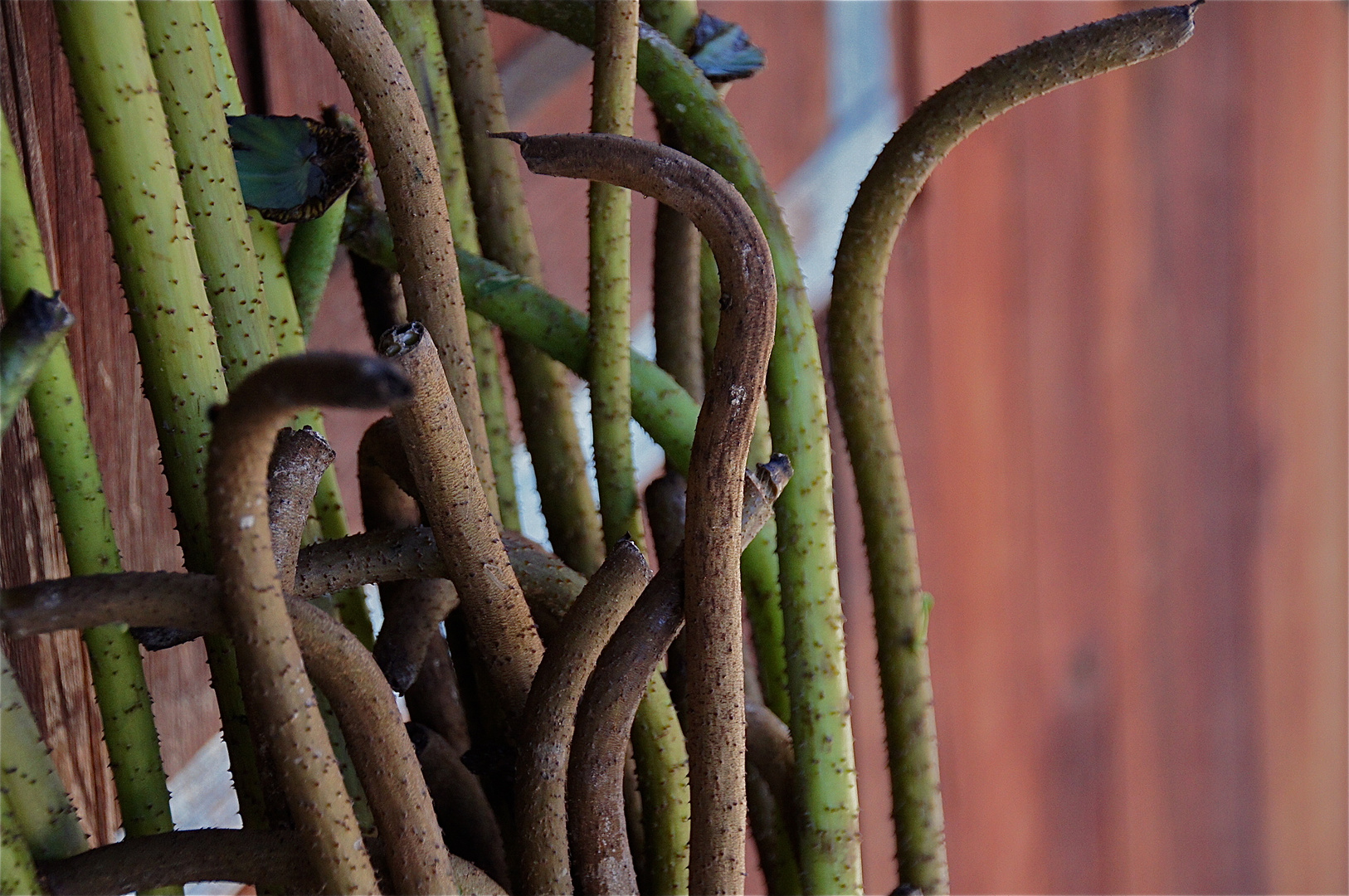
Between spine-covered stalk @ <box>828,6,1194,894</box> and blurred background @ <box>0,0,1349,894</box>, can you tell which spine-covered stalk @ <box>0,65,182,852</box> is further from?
blurred background @ <box>0,0,1349,894</box>

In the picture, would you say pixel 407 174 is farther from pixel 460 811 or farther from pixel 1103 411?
pixel 1103 411

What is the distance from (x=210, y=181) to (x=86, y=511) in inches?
2.2

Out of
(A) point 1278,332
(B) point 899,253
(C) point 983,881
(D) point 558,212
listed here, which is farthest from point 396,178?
(A) point 1278,332

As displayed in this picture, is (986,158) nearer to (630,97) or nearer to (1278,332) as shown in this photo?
(1278,332)

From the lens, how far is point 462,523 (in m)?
0.17

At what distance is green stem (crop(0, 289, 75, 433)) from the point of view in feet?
0.44

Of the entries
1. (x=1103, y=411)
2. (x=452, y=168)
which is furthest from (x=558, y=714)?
(x=1103, y=411)

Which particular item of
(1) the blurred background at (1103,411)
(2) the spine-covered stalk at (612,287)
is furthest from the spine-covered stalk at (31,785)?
(1) the blurred background at (1103,411)

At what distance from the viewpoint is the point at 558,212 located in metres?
0.52

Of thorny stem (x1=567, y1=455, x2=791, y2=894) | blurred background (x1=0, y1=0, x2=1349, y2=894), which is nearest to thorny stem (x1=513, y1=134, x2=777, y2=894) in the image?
thorny stem (x1=567, y1=455, x2=791, y2=894)

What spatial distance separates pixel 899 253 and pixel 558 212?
0.31 meters

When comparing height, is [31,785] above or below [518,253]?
below

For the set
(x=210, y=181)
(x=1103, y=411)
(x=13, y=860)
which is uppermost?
(x=1103, y=411)

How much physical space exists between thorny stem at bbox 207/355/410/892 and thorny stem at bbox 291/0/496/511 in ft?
0.22
